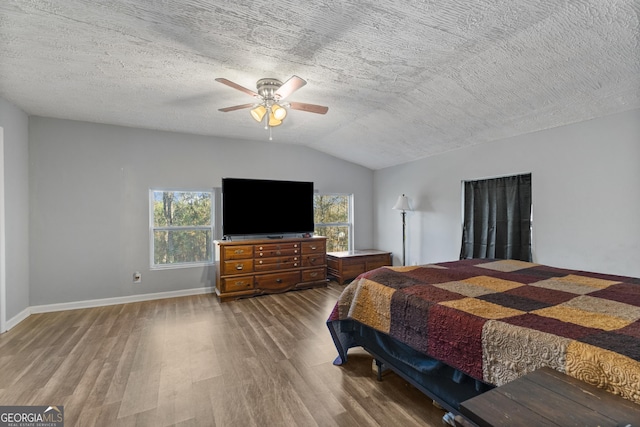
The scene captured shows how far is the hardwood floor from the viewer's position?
5.89 feet

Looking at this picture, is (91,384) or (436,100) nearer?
(91,384)

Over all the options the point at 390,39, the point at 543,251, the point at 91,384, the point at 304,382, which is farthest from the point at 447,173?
the point at 91,384

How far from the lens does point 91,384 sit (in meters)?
2.11

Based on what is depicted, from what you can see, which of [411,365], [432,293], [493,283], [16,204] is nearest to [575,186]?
[493,283]

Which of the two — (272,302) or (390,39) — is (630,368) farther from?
(272,302)

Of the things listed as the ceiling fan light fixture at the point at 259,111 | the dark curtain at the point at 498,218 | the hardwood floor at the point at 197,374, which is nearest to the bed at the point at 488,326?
the hardwood floor at the point at 197,374

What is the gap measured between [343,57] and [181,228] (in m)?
3.49

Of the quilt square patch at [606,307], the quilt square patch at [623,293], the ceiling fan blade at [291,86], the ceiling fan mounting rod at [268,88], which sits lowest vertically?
the quilt square patch at [606,307]

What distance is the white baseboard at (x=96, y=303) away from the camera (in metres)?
3.40

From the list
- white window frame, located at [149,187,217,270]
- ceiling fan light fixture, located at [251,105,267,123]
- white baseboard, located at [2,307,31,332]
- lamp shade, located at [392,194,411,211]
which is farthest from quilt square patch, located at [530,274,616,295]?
white baseboard, located at [2,307,31,332]

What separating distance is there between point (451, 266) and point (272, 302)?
8.01ft

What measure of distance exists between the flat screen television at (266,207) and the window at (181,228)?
1.63 ft

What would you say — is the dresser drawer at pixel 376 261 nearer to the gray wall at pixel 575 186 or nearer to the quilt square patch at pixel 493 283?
the gray wall at pixel 575 186

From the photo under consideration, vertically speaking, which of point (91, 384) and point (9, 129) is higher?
point (9, 129)
